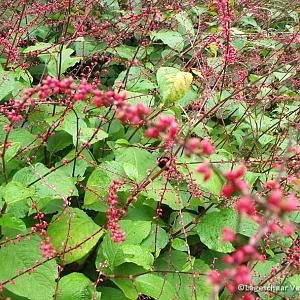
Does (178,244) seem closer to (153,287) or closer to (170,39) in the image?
(153,287)

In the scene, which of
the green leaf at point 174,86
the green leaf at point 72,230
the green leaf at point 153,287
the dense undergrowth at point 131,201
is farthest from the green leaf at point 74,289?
the green leaf at point 174,86

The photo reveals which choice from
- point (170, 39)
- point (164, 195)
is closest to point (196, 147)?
point (164, 195)

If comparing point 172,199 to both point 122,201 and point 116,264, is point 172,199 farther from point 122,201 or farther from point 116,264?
point 116,264

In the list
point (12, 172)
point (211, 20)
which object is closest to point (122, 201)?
point (12, 172)

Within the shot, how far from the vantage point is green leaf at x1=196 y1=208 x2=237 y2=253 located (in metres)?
2.36

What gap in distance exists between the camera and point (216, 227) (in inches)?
95.4

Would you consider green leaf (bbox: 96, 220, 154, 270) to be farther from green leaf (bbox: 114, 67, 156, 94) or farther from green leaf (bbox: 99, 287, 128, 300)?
green leaf (bbox: 114, 67, 156, 94)

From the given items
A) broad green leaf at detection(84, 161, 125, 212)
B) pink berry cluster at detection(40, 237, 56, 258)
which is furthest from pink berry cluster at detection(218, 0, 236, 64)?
pink berry cluster at detection(40, 237, 56, 258)

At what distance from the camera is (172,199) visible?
2.41 metres

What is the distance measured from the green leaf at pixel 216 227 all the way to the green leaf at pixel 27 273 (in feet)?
2.78

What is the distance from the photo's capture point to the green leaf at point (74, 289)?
2035 millimetres

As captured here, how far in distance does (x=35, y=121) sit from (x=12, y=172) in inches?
17.2

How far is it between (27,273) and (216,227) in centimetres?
105

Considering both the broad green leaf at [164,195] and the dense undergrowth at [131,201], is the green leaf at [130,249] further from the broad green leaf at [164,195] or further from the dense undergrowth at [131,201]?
the broad green leaf at [164,195]
